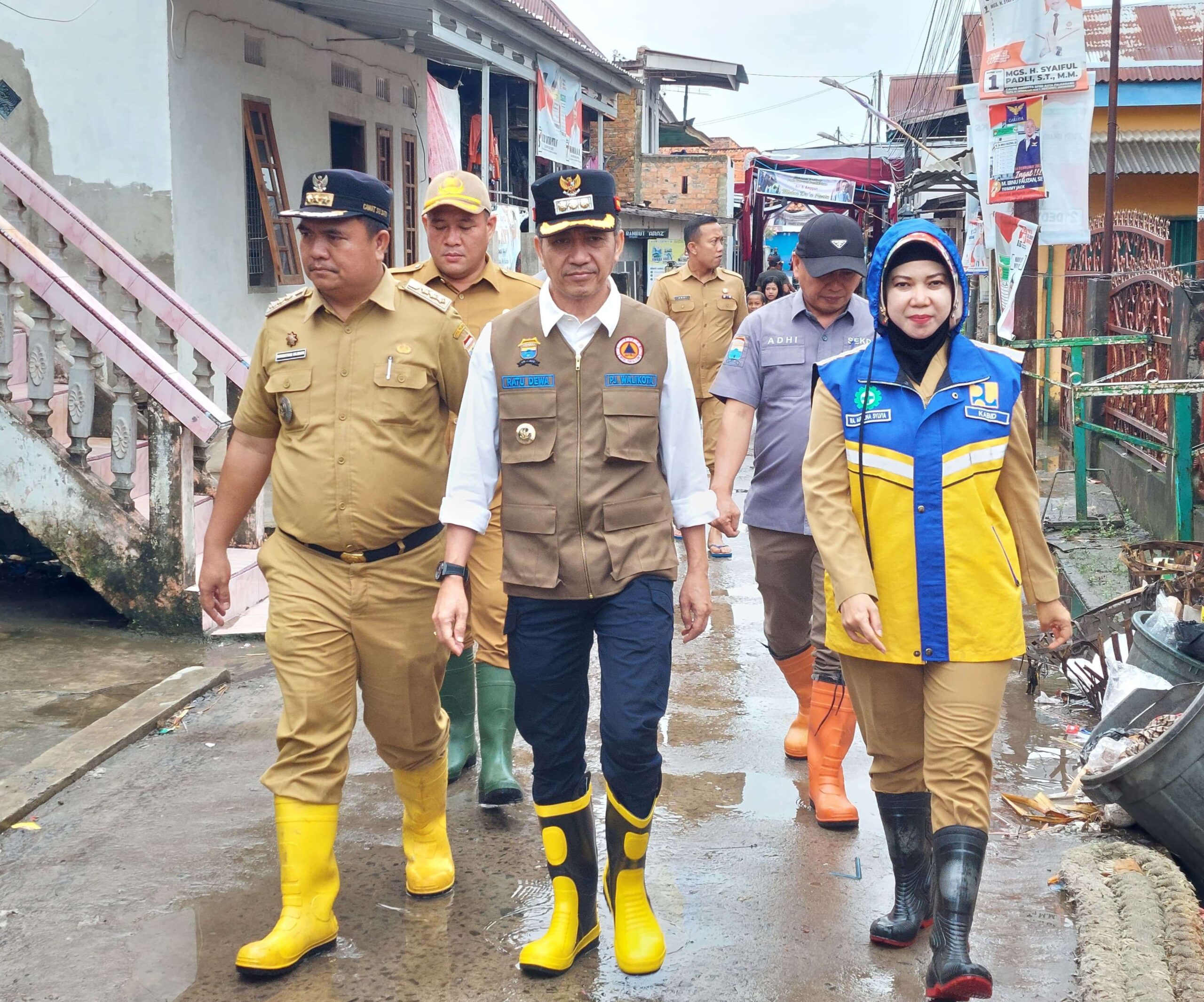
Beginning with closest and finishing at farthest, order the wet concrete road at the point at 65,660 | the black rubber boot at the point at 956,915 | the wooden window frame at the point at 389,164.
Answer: the black rubber boot at the point at 956,915
the wet concrete road at the point at 65,660
the wooden window frame at the point at 389,164

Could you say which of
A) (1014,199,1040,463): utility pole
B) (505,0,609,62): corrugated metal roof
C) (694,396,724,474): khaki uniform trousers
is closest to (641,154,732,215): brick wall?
(505,0,609,62): corrugated metal roof

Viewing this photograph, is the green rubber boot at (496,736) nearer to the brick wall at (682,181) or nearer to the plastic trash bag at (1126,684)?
the plastic trash bag at (1126,684)

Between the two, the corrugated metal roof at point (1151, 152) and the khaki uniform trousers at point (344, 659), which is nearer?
the khaki uniform trousers at point (344, 659)

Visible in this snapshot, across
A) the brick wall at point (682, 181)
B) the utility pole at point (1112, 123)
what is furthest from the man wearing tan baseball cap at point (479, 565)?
the brick wall at point (682, 181)

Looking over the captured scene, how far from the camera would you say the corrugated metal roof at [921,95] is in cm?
2833

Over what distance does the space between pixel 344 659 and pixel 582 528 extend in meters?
0.82

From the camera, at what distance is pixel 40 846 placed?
4.50m

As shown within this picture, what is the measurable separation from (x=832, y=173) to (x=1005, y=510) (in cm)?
2963

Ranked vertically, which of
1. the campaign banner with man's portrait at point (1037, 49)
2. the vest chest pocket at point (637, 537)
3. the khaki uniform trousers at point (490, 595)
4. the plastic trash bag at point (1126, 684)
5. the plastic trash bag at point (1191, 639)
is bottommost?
the plastic trash bag at point (1126, 684)

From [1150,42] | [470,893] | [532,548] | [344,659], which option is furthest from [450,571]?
[1150,42]

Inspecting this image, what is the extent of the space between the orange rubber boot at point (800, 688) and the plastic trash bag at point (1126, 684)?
1.11 meters

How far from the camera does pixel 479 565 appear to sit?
4.99 metres

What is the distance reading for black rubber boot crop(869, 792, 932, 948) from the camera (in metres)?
3.76

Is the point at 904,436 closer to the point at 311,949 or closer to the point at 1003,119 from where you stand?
the point at 311,949
